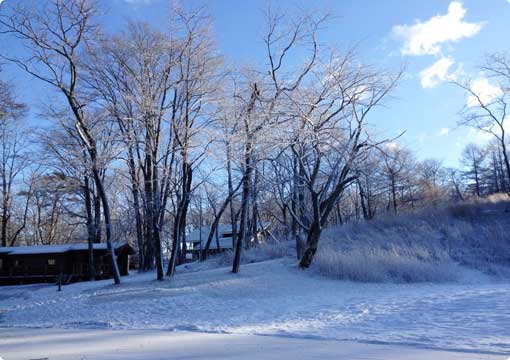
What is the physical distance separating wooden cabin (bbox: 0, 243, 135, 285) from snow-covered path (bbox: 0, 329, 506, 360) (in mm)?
24828

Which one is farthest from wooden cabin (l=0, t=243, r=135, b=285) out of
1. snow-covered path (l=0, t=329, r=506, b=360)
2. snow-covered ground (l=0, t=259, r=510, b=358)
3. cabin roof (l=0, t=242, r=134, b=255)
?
snow-covered path (l=0, t=329, r=506, b=360)

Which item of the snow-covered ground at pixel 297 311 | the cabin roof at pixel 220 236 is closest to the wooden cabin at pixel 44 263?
the snow-covered ground at pixel 297 311

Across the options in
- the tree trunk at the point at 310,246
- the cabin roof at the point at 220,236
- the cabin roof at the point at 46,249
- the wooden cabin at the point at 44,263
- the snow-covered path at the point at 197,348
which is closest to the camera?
the snow-covered path at the point at 197,348

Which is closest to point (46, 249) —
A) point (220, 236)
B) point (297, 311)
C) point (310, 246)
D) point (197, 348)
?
point (310, 246)

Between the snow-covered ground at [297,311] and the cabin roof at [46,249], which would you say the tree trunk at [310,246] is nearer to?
the snow-covered ground at [297,311]

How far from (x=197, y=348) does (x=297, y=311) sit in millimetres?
4948

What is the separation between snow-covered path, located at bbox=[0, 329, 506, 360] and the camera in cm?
584

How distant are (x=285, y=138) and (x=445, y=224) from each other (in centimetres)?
1391

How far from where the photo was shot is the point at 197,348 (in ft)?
22.1

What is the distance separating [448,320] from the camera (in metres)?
8.34

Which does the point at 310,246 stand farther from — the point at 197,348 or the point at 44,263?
the point at 44,263

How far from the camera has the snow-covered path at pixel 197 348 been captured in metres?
5.84

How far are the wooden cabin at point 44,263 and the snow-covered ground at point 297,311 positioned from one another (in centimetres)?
1518

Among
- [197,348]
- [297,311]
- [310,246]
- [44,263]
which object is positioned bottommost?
[297,311]
